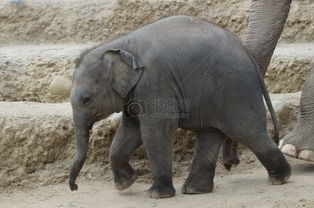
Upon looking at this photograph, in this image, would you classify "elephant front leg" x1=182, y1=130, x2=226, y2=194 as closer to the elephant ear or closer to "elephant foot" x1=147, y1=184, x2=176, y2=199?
"elephant foot" x1=147, y1=184, x2=176, y2=199

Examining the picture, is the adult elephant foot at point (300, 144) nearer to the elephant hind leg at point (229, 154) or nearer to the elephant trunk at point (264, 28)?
the elephant hind leg at point (229, 154)

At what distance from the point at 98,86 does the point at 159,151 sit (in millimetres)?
525

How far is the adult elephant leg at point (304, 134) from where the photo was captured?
5492 millimetres

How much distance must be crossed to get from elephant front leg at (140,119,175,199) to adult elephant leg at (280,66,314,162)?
1.03 metres

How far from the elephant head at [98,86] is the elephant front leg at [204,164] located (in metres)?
0.61

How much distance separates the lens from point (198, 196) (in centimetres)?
490

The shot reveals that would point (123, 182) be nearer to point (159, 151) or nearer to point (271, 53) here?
point (159, 151)

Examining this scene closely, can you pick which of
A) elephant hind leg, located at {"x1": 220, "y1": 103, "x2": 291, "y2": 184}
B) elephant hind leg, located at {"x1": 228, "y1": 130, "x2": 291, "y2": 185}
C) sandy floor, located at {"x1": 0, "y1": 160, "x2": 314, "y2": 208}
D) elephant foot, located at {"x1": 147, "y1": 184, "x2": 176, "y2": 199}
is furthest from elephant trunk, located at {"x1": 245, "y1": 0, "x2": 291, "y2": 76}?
elephant foot, located at {"x1": 147, "y1": 184, "x2": 176, "y2": 199}

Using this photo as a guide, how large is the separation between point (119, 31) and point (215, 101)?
10.9 ft

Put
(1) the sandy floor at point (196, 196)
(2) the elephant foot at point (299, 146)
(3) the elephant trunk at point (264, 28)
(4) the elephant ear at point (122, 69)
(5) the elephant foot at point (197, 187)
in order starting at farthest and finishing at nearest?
(2) the elephant foot at point (299, 146) < (3) the elephant trunk at point (264, 28) < (5) the elephant foot at point (197, 187) < (4) the elephant ear at point (122, 69) < (1) the sandy floor at point (196, 196)

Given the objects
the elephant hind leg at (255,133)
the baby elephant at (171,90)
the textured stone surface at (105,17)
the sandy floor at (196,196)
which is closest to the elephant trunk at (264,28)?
the baby elephant at (171,90)

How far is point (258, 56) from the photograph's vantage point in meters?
5.20

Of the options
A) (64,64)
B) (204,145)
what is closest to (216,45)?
(204,145)

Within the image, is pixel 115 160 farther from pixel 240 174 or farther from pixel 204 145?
pixel 240 174
